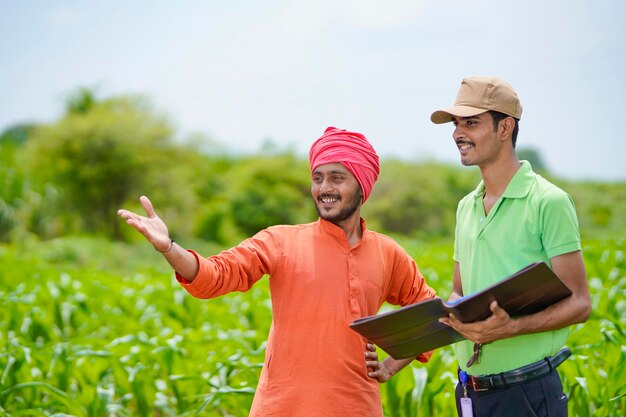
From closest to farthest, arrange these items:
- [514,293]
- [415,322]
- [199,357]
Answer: [514,293] → [415,322] → [199,357]

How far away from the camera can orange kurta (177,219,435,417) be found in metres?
2.42

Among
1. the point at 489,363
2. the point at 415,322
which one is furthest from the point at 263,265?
the point at 489,363

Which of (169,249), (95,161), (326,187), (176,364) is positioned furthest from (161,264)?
(169,249)

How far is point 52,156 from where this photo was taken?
66.3 ft

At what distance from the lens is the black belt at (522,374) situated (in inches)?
92.5

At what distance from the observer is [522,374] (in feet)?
7.72

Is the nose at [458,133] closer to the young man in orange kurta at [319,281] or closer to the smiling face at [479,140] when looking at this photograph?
the smiling face at [479,140]

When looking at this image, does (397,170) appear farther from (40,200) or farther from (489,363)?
(489,363)

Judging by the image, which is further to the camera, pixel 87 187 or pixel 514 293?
pixel 87 187

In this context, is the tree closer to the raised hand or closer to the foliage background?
the foliage background

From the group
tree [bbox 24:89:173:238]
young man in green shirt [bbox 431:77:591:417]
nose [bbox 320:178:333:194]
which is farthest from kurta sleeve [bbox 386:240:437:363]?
tree [bbox 24:89:173:238]

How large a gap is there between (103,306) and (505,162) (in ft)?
16.3

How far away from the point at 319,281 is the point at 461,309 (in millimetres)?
541

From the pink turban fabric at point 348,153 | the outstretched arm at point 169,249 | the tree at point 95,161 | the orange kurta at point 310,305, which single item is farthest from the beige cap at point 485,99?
the tree at point 95,161
